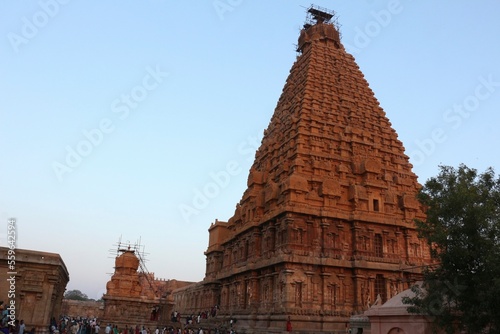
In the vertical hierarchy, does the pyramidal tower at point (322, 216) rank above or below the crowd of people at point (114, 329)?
above

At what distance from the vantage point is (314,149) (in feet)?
118

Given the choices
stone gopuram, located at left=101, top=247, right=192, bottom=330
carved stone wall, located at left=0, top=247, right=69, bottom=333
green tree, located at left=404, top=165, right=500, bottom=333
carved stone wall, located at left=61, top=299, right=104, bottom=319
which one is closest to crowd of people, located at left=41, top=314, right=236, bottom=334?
stone gopuram, located at left=101, top=247, right=192, bottom=330

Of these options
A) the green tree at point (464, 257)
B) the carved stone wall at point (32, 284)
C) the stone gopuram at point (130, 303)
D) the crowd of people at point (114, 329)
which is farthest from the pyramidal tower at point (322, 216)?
the carved stone wall at point (32, 284)

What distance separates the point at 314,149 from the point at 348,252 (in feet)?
30.8

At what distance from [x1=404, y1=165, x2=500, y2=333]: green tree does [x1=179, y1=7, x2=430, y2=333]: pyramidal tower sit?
1015 cm

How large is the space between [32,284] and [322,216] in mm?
19863

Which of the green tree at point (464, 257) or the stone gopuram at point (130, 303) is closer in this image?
the green tree at point (464, 257)

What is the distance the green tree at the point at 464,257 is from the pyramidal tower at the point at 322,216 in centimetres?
1015

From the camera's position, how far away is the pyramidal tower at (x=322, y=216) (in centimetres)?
2955

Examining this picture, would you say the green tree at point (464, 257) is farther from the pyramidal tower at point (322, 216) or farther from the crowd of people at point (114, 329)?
the crowd of people at point (114, 329)

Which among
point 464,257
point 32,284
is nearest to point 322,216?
point 464,257

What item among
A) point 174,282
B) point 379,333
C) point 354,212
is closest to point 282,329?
point 354,212

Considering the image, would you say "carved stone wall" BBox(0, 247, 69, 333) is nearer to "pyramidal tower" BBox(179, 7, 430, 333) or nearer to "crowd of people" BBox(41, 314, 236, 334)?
"crowd of people" BBox(41, 314, 236, 334)

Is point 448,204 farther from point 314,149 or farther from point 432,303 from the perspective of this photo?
point 314,149
